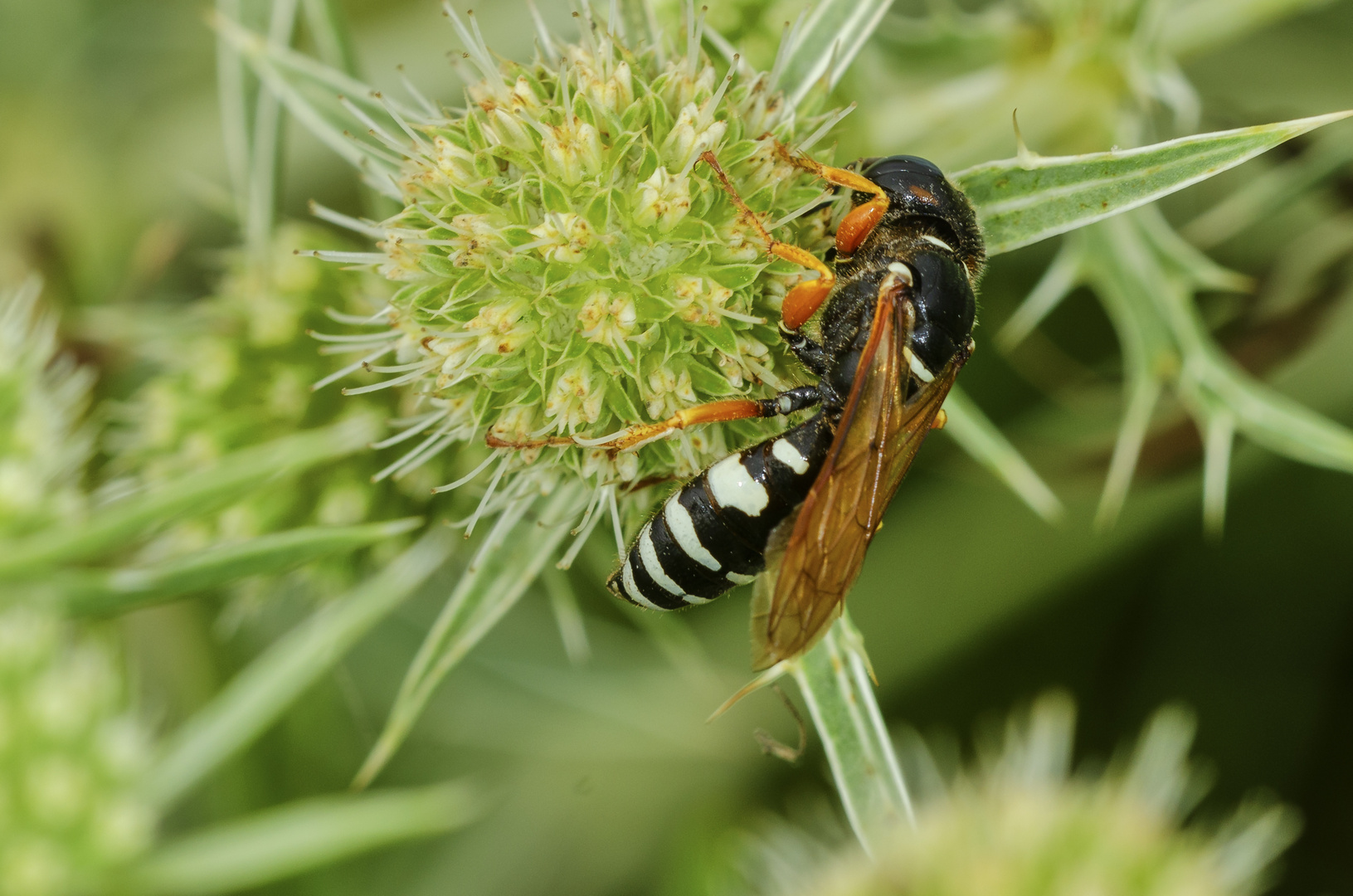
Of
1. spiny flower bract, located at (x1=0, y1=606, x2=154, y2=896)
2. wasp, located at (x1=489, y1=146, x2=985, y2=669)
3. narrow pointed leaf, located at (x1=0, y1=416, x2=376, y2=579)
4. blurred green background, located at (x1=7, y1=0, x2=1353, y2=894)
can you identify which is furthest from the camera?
blurred green background, located at (x1=7, y1=0, x2=1353, y2=894)

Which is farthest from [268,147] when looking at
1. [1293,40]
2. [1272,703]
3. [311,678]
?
[1272,703]

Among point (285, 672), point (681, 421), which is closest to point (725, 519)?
point (681, 421)

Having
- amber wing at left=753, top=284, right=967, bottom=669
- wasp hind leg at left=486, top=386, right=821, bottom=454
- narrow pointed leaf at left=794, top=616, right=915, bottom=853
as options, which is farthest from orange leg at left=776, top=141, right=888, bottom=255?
narrow pointed leaf at left=794, top=616, right=915, bottom=853

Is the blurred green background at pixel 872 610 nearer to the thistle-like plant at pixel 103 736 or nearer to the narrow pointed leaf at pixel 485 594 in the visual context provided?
the thistle-like plant at pixel 103 736

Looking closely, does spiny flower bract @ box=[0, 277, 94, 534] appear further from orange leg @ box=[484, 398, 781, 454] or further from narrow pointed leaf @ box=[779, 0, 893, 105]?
narrow pointed leaf @ box=[779, 0, 893, 105]

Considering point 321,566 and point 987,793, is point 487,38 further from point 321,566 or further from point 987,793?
point 987,793

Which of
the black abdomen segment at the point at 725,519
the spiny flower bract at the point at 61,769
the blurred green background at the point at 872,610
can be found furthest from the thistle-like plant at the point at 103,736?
the black abdomen segment at the point at 725,519

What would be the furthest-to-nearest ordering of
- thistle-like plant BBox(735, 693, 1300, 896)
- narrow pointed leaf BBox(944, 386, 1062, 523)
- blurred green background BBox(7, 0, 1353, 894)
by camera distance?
blurred green background BBox(7, 0, 1353, 894)
thistle-like plant BBox(735, 693, 1300, 896)
narrow pointed leaf BBox(944, 386, 1062, 523)
